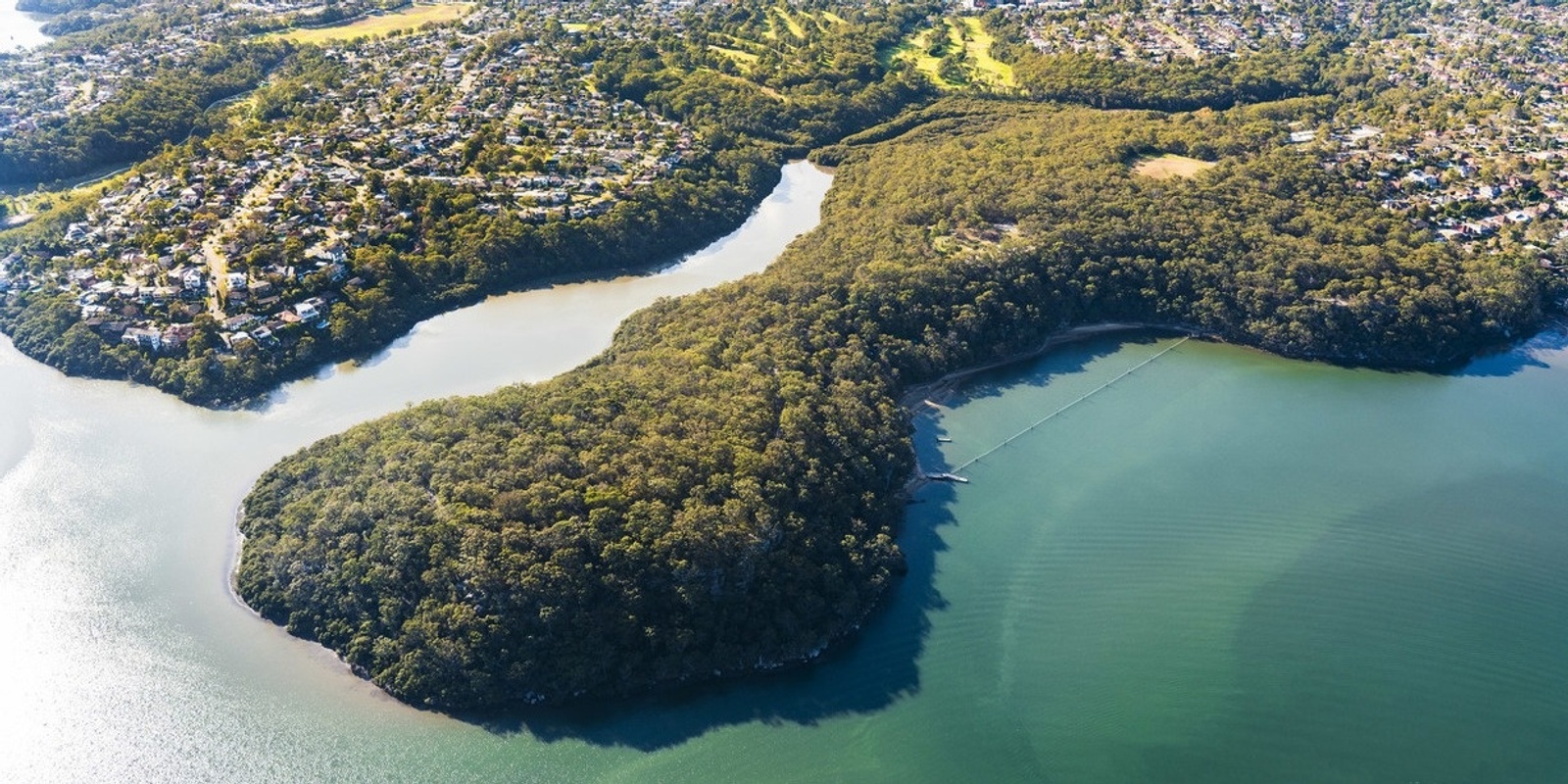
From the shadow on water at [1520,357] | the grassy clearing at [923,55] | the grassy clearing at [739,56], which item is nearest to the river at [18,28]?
the grassy clearing at [739,56]

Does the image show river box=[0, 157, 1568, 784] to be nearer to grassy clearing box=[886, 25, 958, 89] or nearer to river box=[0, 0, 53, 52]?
grassy clearing box=[886, 25, 958, 89]

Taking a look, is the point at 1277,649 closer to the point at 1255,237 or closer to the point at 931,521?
the point at 931,521

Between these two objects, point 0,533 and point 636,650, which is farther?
point 0,533

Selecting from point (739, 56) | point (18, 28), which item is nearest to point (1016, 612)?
point (739, 56)

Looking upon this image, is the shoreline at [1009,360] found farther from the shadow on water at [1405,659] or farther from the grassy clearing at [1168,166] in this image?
the shadow on water at [1405,659]

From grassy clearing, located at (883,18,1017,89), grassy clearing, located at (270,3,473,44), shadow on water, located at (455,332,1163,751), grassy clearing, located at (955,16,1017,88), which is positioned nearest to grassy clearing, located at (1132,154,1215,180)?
grassy clearing, located at (955,16,1017,88)

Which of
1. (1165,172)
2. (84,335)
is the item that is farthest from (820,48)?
(84,335)
